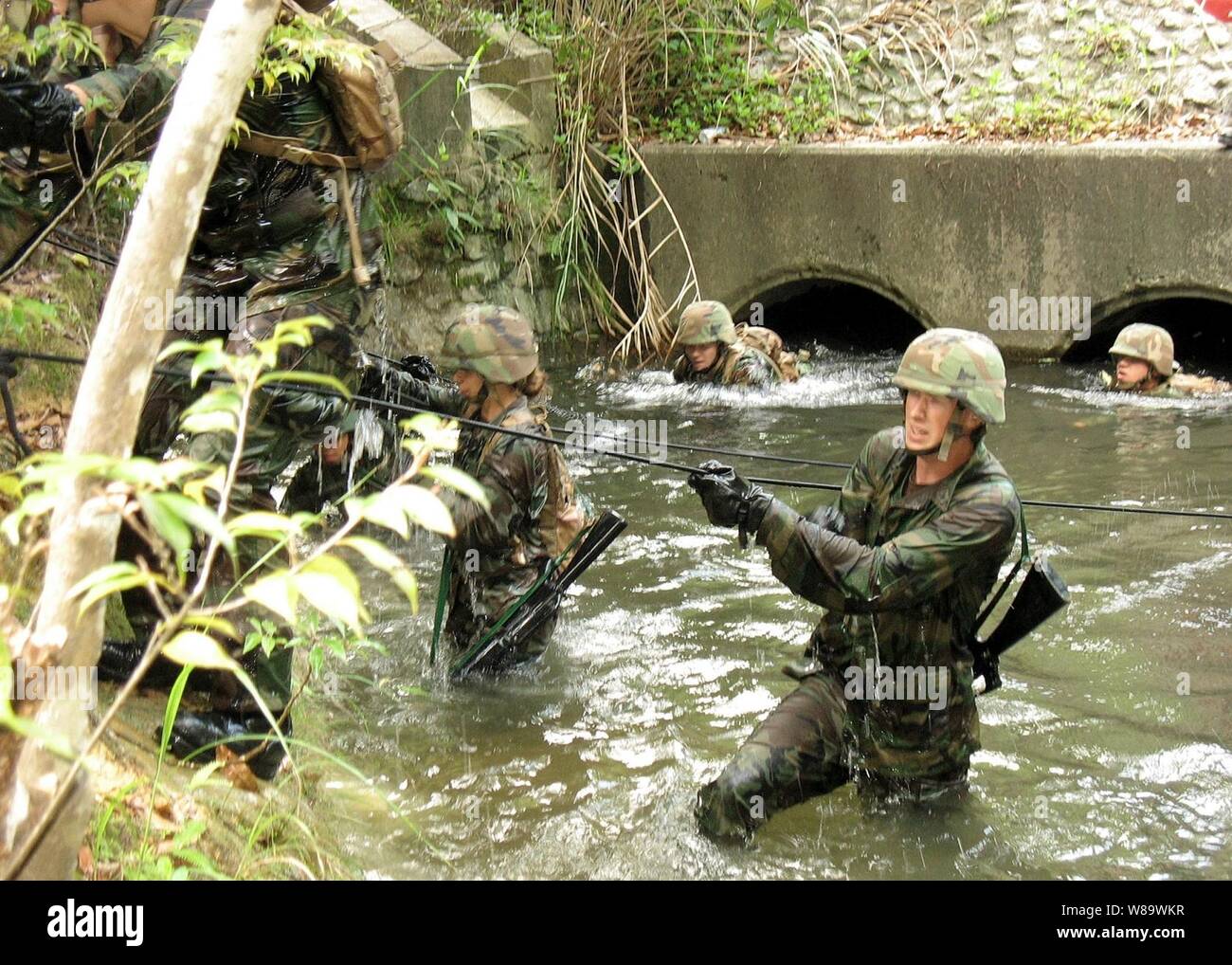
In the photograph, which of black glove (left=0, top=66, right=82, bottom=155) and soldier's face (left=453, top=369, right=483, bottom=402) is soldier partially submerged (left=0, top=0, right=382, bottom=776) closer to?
black glove (left=0, top=66, right=82, bottom=155)

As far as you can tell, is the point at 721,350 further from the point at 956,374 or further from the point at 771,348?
the point at 956,374

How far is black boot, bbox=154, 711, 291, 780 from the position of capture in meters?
4.22

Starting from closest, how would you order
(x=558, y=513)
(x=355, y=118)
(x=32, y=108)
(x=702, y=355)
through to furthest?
(x=32, y=108)
(x=355, y=118)
(x=558, y=513)
(x=702, y=355)

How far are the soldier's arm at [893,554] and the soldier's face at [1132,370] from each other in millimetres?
6309

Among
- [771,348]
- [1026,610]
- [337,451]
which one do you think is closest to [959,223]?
[771,348]

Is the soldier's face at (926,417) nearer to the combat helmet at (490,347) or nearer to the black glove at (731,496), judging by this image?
the black glove at (731,496)

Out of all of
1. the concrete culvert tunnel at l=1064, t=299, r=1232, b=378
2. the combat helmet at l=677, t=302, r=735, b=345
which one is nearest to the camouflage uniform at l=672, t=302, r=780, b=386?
the combat helmet at l=677, t=302, r=735, b=345

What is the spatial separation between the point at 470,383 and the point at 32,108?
6.08 feet

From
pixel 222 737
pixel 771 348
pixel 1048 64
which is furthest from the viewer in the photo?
pixel 1048 64

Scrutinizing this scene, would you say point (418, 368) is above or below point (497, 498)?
above

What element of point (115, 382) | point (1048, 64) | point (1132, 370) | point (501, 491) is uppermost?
point (1048, 64)

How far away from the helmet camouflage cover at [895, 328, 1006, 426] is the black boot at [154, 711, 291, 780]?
2.30 metres

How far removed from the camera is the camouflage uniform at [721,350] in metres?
9.60

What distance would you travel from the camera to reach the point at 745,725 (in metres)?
5.30
